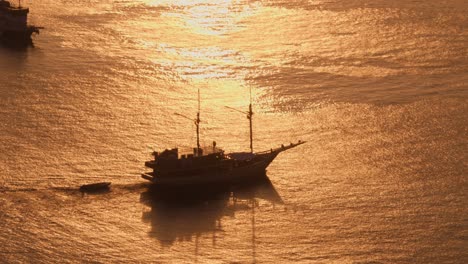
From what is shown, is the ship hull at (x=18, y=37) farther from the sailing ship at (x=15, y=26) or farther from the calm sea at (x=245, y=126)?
the calm sea at (x=245, y=126)

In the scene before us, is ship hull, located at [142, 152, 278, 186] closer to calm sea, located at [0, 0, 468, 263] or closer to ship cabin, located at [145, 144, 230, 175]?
ship cabin, located at [145, 144, 230, 175]

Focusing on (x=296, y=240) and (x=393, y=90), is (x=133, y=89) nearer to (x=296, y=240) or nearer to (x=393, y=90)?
(x=393, y=90)

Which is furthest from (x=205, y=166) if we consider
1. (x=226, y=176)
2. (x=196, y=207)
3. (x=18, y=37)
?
(x=18, y=37)

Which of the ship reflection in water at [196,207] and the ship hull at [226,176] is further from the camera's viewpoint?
the ship hull at [226,176]

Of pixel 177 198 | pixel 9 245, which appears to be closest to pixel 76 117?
pixel 177 198

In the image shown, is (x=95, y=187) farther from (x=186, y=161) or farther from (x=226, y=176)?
(x=226, y=176)

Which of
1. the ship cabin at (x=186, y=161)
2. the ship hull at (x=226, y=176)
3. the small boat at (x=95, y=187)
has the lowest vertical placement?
the small boat at (x=95, y=187)

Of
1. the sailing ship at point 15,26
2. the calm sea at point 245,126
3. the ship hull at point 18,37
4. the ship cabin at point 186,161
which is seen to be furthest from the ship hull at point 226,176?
the sailing ship at point 15,26
